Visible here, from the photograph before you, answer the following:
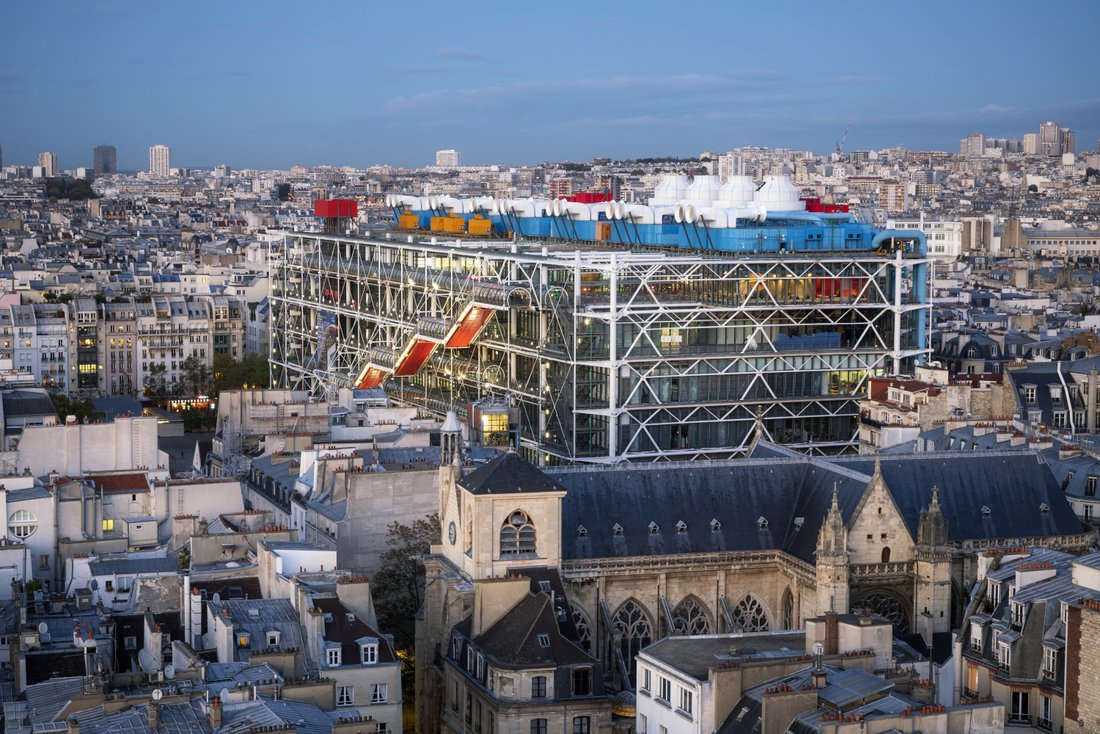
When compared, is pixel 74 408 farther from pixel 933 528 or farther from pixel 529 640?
pixel 933 528

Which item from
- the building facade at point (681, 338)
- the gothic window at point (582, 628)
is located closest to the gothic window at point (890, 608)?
the gothic window at point (582, 628)

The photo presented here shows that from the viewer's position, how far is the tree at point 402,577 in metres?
77.2

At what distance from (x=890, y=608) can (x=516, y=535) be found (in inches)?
Answer: 552

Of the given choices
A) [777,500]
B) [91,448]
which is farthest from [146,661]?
[91,448]

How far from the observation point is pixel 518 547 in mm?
69438

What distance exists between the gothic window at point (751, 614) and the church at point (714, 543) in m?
0.05

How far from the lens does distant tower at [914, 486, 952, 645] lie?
7188 centimetres

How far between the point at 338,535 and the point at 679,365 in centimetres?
3519

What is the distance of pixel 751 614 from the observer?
7469cm

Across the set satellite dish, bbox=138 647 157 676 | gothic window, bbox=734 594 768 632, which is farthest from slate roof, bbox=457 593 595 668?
gothic window, bbox=734 594 768 632

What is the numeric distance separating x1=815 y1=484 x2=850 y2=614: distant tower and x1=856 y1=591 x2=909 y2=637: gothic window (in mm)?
2725

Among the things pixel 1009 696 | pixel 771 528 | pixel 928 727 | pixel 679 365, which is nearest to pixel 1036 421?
pixel 679 365

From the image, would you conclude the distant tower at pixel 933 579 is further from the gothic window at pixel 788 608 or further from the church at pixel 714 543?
the gothic window at pixel 788 608

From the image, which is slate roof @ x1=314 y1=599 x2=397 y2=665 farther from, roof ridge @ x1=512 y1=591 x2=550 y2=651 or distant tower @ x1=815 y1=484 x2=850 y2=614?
distant tower @ x1=815 y1=484 x2=850 y2=614
